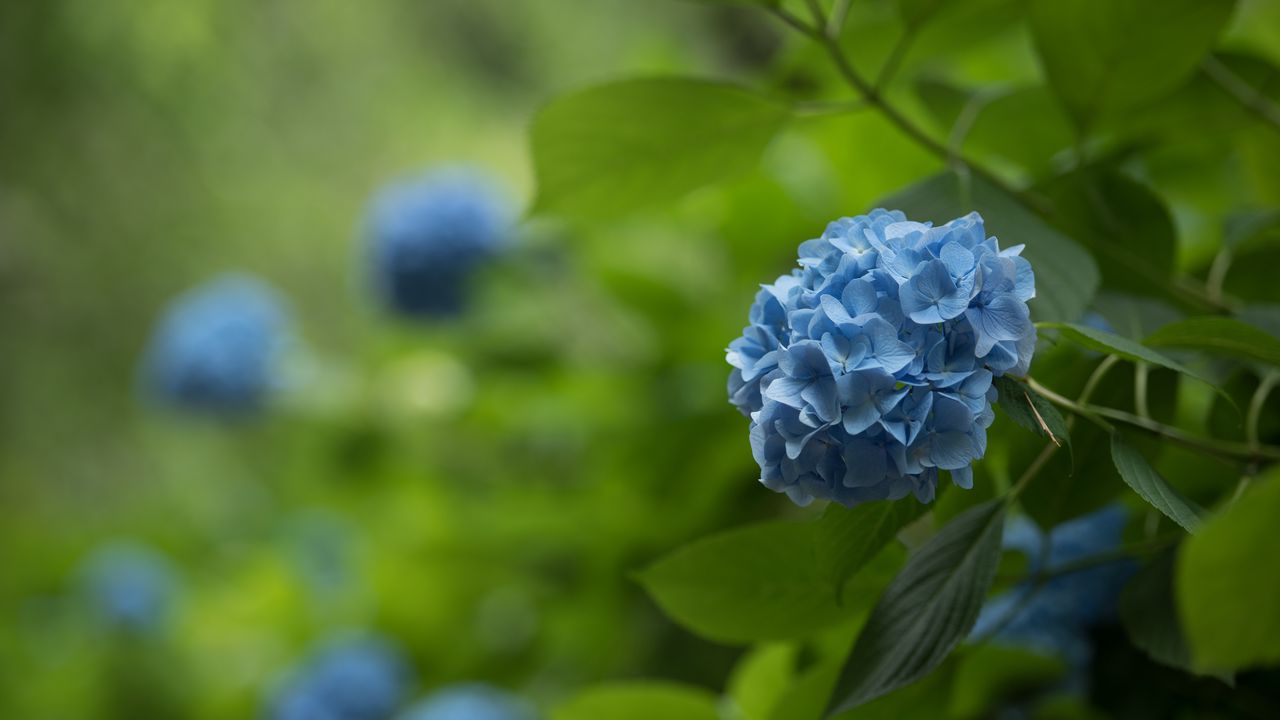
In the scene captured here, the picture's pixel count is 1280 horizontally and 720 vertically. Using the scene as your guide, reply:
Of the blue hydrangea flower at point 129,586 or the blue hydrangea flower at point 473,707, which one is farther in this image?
the blue hydrangea flower at point 129,586

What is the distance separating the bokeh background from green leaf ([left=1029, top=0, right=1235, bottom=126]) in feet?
0.16

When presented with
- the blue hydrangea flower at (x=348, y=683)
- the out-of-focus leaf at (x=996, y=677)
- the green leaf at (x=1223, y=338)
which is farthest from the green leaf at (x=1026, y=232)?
the blue hydrangea flower at (x=348, y=683)

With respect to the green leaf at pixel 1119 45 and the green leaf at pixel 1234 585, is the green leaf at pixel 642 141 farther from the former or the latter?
the green leaf at pixel 1234 585

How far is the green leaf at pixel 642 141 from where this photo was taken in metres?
0.33

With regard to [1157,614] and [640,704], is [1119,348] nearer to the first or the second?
[1157,614]

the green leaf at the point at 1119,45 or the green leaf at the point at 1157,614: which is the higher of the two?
the green leaf at the point at 1119,45

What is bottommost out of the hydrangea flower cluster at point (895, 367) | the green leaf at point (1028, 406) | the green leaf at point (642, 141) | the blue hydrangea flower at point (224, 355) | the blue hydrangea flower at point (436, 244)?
the green leaf at point (1028, 406)

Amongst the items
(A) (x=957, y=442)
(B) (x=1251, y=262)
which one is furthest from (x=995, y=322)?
(B) (x=1251, y=262)

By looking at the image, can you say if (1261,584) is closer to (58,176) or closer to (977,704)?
(977,704)

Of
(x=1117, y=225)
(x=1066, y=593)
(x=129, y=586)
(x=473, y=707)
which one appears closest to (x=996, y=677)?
(x=1066, y=593)

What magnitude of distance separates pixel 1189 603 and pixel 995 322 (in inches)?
2.4

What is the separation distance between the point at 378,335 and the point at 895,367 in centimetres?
91

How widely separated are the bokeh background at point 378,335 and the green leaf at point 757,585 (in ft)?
0.17

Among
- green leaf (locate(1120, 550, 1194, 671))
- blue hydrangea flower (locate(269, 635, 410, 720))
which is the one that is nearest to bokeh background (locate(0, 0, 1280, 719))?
blue hydrangea flower (locate(269, 635, 410, 720))
